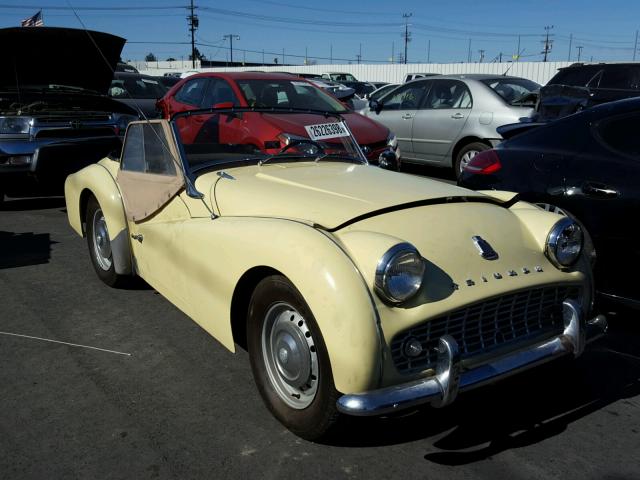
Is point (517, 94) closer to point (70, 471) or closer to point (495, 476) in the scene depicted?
point (495, 476)

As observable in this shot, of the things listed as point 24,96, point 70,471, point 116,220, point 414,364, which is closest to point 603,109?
point 414,364

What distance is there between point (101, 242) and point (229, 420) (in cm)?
243

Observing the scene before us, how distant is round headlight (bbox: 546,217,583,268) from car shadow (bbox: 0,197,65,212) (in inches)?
271

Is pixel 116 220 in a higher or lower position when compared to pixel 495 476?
higher

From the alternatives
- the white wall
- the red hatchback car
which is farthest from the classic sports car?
the white wall

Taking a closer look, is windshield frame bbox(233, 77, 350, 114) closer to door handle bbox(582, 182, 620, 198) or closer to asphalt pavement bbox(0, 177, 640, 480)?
door handle bbox(582, 182, 620, 198)

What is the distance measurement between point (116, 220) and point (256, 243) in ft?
6.21

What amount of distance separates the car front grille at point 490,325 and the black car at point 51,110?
234 inches

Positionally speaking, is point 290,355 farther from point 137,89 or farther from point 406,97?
point 137,89

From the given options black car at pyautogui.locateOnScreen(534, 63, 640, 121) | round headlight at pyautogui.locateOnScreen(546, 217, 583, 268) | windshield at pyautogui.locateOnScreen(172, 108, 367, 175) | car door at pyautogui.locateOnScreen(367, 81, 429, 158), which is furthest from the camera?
car door at pyautogui.locateOnScreen(367, 81, 429, 158)

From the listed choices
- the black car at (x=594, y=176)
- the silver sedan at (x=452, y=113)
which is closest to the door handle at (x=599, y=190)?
the black car at (x=594, y=176)

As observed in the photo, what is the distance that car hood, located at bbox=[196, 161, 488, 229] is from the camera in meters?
2.99

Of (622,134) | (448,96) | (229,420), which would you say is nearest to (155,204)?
(229,420)

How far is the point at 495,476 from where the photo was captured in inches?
98.0
